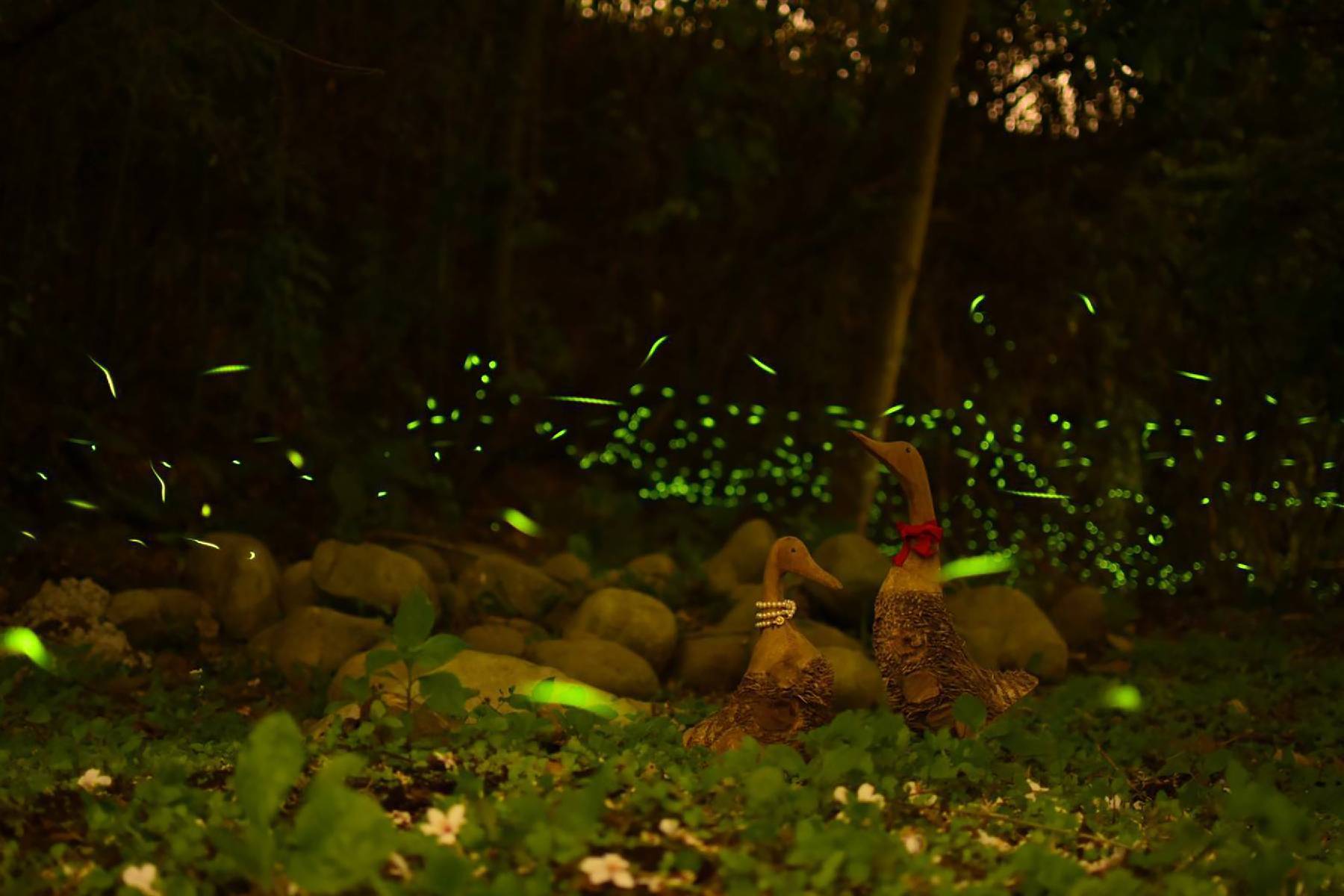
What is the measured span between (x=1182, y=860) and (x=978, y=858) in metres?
0.45

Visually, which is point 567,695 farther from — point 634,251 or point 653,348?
point 634,251

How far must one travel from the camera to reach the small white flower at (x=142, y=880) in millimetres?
2736

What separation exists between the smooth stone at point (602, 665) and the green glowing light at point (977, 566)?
2686 millimetres

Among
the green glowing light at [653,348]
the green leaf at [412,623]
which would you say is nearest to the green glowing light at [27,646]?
the green leaf at [412,623]

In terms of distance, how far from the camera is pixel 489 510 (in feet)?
30.0

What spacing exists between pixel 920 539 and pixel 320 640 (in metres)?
2.49

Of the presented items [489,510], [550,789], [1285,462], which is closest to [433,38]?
[489,510]

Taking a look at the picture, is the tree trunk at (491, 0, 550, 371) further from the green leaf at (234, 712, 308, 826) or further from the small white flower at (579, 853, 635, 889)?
the small white flower at (579, 853, 635, 889)

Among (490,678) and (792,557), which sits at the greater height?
(792,557)

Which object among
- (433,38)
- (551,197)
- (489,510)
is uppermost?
(433,38)

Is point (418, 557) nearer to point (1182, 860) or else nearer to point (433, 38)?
point (433, 38)

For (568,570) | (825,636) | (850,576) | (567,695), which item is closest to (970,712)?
(567,695)

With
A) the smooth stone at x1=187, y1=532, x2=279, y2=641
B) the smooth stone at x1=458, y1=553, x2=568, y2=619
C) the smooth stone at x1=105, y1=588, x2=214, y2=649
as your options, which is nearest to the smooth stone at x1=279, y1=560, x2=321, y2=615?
the smooth stone at x1=187, y1=532, x2=279, y2=641

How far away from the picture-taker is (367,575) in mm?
6016
